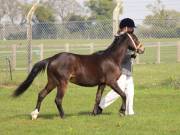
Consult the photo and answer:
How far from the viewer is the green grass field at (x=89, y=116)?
1063cm

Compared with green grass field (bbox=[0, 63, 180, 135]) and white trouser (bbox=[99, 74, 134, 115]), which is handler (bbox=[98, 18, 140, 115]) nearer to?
white trouser (bbox=[99, 74, 134, 115])

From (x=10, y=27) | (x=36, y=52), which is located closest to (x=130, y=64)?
(x=10, y=27)

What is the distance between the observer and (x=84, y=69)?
40.8ft

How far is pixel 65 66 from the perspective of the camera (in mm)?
12188

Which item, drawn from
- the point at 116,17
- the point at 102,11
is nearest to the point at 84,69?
the point at 116,17

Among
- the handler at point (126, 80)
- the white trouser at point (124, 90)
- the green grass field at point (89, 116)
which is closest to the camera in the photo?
the green grass field at point (89, 116)

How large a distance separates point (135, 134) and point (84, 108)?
450cm

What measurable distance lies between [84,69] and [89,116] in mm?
989

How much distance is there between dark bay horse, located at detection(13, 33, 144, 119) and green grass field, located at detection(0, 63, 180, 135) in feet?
1.66

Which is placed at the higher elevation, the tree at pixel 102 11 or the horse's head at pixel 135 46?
the horse's head at pixel 135 46

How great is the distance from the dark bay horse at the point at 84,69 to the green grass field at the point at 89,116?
50 centimetres

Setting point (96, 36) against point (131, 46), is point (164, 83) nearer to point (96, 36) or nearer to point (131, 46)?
Result: point (96, 36)

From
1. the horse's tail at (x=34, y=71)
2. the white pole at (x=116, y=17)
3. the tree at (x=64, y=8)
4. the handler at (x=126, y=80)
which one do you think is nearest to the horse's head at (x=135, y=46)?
the handler at (x=126, y=80)

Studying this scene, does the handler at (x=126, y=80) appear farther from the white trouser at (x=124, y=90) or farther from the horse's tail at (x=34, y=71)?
the horse's tail at (x=34, y=71)
